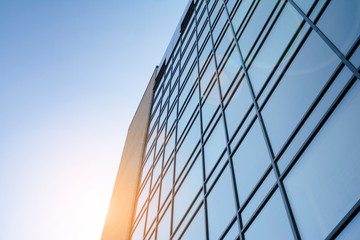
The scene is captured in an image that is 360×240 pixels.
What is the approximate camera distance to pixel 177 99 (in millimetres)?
17859

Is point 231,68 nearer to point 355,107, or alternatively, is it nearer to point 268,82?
point 268,82

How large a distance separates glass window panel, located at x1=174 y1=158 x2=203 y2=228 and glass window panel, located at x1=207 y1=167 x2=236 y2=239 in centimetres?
133

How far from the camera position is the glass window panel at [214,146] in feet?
32.0

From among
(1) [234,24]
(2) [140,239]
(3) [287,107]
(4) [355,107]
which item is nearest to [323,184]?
(4) [355,107]

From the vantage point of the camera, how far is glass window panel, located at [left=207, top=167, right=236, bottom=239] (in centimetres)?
781

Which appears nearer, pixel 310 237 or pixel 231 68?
pixel 310 237

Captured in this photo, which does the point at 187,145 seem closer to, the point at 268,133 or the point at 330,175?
the point at 268,133

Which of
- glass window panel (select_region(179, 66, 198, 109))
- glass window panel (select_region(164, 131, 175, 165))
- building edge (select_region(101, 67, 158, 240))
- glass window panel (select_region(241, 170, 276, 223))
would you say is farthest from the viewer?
building edge (select_region(101, 67, 158, 240))

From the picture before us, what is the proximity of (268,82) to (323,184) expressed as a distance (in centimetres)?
352

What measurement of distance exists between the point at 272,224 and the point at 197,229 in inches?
143

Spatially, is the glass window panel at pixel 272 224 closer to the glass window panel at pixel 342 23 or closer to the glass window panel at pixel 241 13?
the glass window panel at pixel 342 23

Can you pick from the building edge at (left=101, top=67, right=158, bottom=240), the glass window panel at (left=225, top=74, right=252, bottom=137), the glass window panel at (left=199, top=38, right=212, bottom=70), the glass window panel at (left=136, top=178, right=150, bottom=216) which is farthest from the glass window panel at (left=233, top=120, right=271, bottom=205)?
the building edge at (left=101, top=67, right=158, bottom=240)

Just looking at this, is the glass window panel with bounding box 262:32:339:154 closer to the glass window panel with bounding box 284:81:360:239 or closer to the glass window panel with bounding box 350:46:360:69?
the glass window panel with bounding box 350:46:360:69

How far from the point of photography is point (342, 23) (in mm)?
5934
